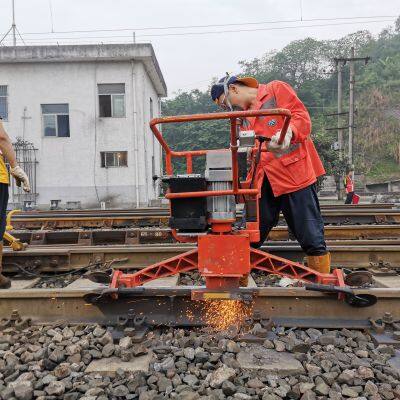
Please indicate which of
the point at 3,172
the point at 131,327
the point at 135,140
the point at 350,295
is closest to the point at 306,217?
the point at 350,295

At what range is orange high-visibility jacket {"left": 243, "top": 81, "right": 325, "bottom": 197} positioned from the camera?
2834 millimetres

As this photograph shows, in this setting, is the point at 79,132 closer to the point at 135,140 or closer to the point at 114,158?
the point at 114,158

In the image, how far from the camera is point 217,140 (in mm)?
46281

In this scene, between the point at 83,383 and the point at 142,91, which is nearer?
the point at 83,383

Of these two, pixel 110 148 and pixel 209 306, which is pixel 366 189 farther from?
pixel 209 306

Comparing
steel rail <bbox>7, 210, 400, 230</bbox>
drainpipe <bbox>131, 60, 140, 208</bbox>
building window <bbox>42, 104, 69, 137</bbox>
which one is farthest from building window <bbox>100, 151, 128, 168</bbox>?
steel rail <bbox>7, 210, 400, 230</bbox>

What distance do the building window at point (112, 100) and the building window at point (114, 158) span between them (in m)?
1.85

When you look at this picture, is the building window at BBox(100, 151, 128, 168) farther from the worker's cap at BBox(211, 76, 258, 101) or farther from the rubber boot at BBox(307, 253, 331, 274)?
the rubber boot at BBox(307, 253, 331, 274)

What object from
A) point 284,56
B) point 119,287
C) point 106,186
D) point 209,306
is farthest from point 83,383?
point 284,56

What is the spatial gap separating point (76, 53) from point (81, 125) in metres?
3.42

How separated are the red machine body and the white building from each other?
53.8 feet

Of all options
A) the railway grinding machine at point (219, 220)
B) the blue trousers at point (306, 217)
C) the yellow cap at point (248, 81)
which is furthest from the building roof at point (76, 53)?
the railway grinding machine at point (219, 220)

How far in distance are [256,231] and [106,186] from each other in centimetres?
1723

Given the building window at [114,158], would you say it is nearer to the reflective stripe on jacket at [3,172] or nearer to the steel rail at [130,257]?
the steel rail at [130,257]
